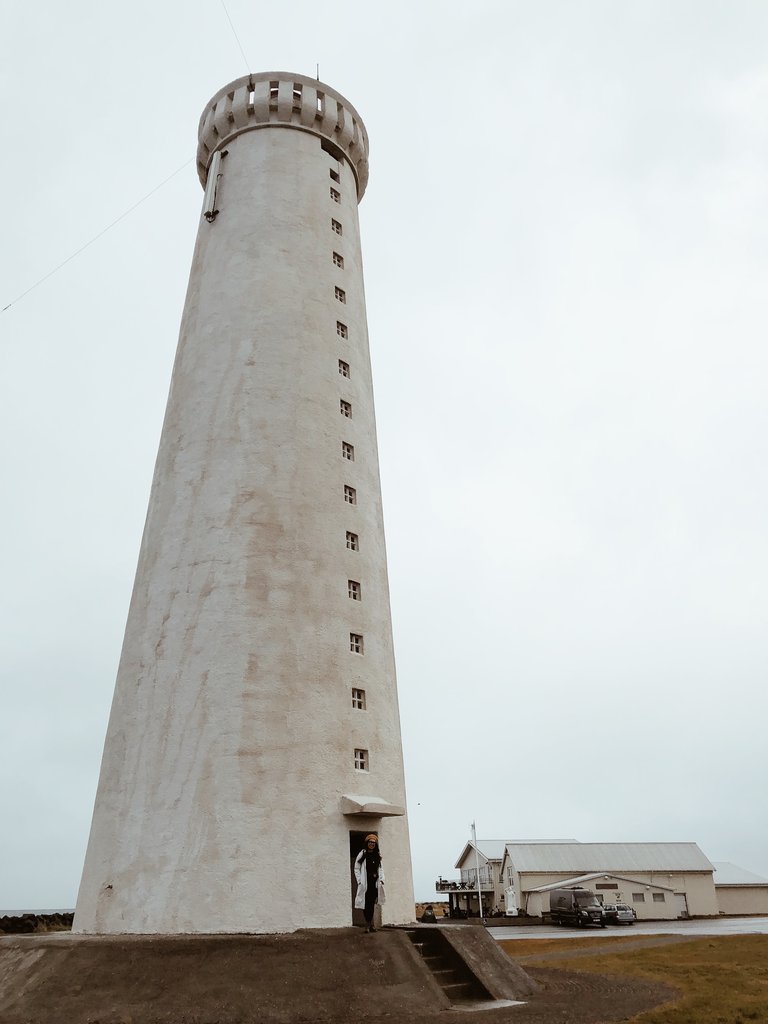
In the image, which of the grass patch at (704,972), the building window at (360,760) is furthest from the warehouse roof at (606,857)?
the building window at (360,760)

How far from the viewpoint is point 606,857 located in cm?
6075

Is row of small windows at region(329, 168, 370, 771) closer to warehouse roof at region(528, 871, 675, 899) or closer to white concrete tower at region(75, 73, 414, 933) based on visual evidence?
Answer: white concrete tower at region(75, 73, 414, 933)

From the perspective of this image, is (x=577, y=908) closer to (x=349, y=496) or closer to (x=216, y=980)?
(x=349, y=496)

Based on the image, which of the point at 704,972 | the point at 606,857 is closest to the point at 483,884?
the point at 606,857

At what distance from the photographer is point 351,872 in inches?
726

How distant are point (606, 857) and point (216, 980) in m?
53.7

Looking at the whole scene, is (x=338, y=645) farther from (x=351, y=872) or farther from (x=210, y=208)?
(x=210, y=208)

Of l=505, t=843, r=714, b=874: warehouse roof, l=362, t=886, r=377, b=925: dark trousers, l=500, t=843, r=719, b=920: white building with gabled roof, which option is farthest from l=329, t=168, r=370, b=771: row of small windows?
l=505, t=843, r=714, b=874: warehouse roof

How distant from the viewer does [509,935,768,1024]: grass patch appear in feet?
45.9

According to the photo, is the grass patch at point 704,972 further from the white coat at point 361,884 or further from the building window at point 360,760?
the building window at point 360,760

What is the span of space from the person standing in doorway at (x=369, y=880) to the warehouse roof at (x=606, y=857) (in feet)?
149

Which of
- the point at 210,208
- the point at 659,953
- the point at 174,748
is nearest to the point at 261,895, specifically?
the point at 174,748

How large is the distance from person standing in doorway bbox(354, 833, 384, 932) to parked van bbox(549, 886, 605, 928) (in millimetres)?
32696

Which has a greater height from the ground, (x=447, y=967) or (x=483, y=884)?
(x=483, y=884)
